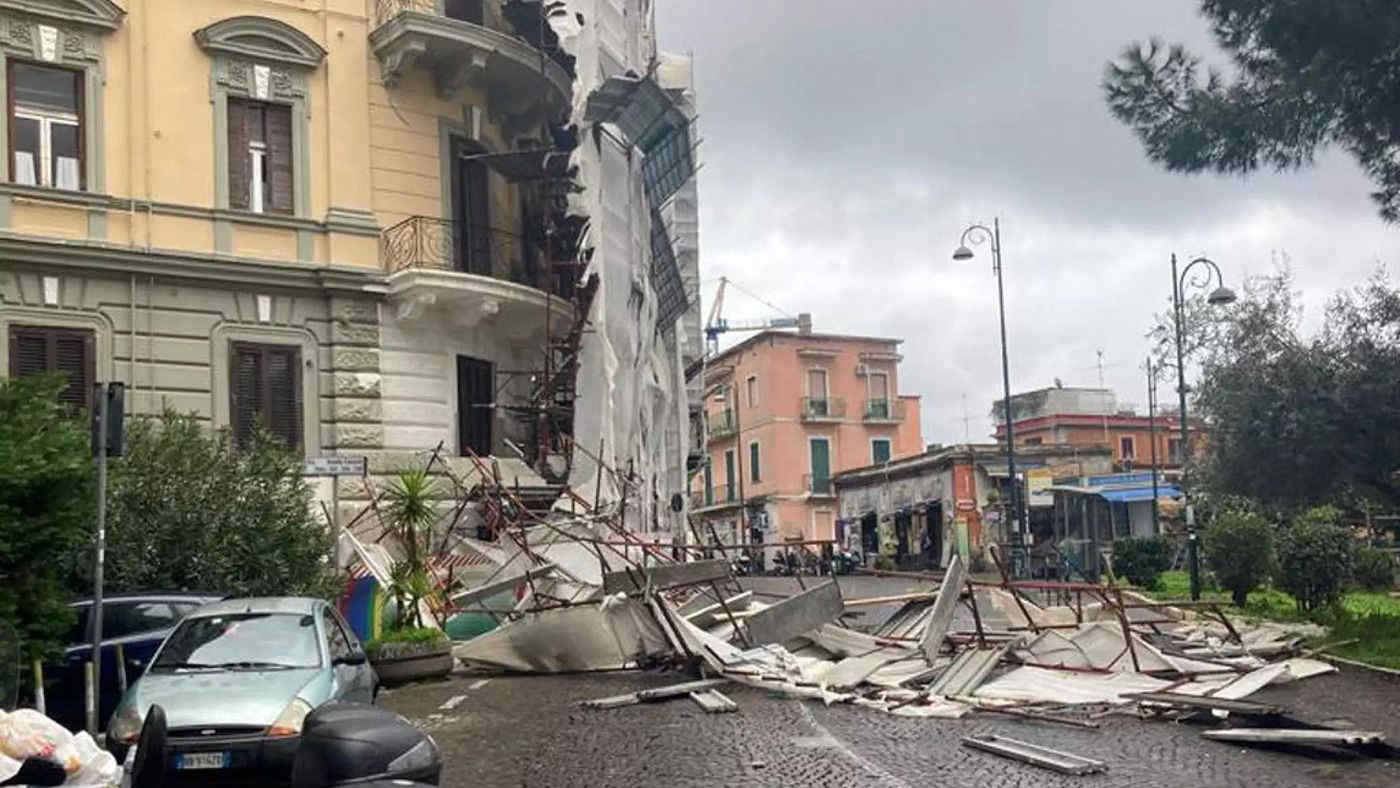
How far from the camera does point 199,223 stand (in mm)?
20281

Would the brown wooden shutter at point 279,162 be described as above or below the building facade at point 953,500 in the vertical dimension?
above

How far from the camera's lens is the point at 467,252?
2284cm

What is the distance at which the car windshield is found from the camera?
1083 cm

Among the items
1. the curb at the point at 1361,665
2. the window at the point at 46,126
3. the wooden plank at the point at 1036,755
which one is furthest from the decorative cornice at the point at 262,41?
the curb at the point at 1361,665

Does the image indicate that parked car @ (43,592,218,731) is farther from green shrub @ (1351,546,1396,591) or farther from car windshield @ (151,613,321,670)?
green shrub @ (1351,546,1396,591)

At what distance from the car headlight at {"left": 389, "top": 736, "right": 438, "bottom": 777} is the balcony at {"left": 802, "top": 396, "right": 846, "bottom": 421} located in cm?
6421

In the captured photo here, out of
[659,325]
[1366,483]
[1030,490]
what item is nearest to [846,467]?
[1030,490]

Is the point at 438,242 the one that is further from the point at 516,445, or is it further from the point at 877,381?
the point at 877,381

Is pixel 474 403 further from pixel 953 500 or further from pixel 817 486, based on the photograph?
pixel 817 486

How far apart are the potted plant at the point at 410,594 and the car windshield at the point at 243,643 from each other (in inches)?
191

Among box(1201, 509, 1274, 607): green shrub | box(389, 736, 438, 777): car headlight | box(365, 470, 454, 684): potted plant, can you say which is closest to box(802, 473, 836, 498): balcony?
box(1201, 509, 1274, 607): green shrub

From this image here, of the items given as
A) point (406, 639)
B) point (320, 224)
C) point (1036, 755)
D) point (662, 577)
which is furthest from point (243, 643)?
point (320, 224)

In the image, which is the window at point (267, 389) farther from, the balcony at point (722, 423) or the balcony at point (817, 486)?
the balcony at point (722, 423)

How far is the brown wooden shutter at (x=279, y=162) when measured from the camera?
21172mm
